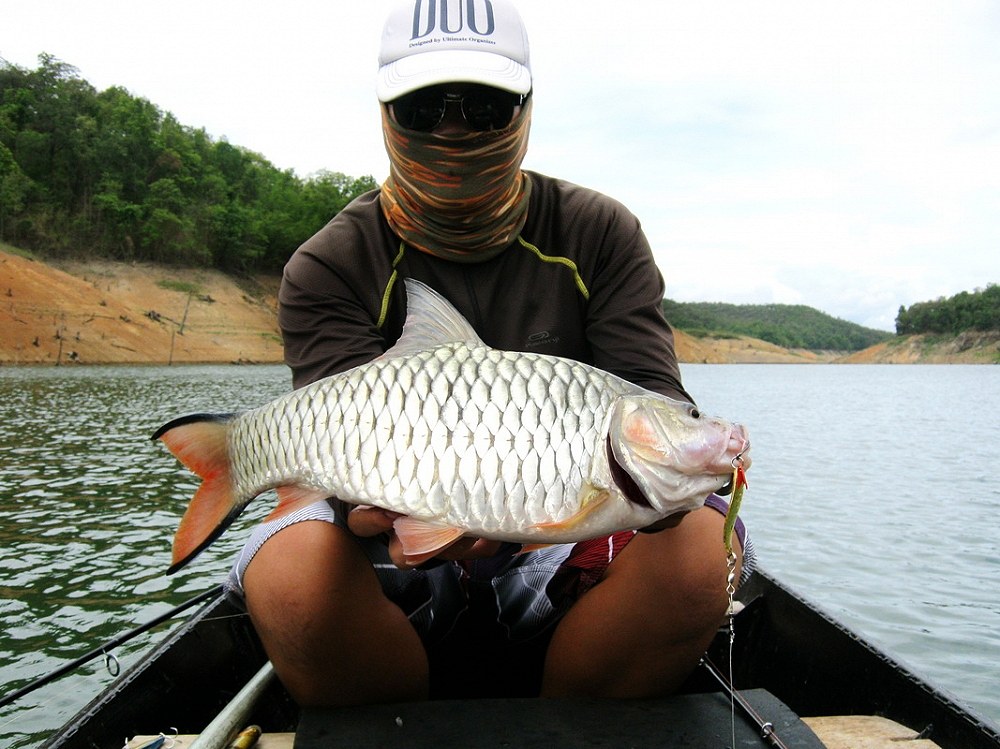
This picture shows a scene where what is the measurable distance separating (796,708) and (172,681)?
2.04 meters

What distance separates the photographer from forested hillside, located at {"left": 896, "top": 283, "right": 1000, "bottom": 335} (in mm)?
86875

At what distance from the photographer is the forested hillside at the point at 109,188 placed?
4347 centimetres

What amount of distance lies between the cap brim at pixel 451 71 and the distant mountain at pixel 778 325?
98.2 m

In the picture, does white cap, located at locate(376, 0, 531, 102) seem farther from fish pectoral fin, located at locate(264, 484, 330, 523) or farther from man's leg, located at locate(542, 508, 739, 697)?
man's leg, located at locate(542, 508, 739, 697)

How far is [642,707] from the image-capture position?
76.4 inches

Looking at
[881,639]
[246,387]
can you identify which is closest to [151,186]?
[246,387]

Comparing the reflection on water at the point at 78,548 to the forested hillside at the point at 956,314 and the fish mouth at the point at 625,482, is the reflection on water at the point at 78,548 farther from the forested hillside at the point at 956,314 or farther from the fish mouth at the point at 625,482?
the forested hillside at the point at 956,314

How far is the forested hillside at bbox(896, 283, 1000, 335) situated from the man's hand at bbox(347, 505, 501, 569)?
327ft

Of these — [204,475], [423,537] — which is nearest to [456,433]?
[423,537]

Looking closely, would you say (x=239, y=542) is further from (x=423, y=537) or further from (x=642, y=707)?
(x=423, y=537)

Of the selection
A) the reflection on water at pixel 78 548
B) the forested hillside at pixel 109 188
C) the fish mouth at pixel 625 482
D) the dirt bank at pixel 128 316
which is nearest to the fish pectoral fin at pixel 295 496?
the fish mouth at pixel 625 482

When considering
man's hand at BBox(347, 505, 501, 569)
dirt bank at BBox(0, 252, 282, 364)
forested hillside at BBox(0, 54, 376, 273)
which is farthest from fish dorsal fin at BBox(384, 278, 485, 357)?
forested hillside at BBox(0, 54, 376, 273)

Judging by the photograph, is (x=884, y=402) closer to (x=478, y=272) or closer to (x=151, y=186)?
(x=478, y=272)

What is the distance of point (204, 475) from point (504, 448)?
2.78ft
